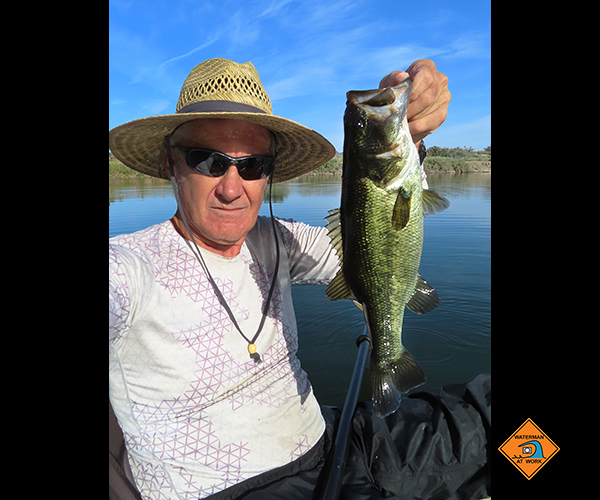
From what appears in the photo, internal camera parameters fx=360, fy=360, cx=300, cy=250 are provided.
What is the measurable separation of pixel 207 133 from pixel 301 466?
6.74ft

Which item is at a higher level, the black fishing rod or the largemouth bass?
the largemouth bass

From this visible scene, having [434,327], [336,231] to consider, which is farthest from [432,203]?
[434,327]

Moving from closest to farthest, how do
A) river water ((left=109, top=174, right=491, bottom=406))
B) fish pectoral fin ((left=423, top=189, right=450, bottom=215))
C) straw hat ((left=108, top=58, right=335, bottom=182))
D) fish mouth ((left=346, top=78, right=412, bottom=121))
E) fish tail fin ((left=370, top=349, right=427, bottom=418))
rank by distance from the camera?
fish mouth ((left=346, top=78, right=412, bottom=121))
fish pectoral fin ((left=423, top=189, right=450, bottom=215))
fish tail fin ((left=370, top=349, right=427, bottom=418))
straw hat ((left=108, top=58, right=335, bottom=182))
river water ((left=109, top=174, right=491, bottom=406))

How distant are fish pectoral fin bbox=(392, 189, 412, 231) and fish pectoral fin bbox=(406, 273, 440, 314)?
0.37 m

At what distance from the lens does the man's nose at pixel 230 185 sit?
6.89 ft

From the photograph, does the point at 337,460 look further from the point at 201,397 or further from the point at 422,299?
the point at 422,299

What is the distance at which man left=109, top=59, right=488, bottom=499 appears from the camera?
1.84m

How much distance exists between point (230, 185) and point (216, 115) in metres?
0.39

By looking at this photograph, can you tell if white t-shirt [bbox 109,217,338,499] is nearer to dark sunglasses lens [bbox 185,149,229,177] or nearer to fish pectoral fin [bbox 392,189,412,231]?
dark sunglasses lens [bbox 185,149,229,177]

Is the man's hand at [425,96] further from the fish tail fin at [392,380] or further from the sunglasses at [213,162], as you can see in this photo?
the fish tail fin at [392,380]

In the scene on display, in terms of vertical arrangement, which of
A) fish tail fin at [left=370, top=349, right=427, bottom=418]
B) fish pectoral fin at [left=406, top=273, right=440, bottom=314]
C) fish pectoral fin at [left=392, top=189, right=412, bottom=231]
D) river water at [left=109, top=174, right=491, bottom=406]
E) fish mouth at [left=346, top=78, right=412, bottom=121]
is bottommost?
river water at [left=109, top=174, right=491, bottom=406]

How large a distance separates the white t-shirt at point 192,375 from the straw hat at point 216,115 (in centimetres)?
64

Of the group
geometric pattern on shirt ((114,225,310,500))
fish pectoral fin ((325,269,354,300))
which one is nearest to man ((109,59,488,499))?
geometric pattern on shirt ((114,225,310,500))
